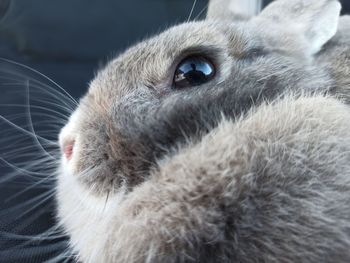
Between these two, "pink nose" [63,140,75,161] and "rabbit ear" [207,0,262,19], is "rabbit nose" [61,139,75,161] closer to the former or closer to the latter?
"pink nose" [63,140,75,161]

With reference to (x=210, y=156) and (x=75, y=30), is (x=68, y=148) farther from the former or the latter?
(x=75, y=30)

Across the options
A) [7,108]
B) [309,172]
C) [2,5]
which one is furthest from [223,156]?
[2,5]

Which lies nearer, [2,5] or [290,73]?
[290,73]

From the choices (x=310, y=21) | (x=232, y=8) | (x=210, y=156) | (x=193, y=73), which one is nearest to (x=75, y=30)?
(x=232, y=8)

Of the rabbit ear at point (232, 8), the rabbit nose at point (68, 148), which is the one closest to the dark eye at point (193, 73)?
the rabbit nose at point (68, 148)

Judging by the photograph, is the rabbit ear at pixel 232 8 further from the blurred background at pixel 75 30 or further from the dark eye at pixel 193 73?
the dark eye at pixel 193 73

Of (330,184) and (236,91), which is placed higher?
(236,91)

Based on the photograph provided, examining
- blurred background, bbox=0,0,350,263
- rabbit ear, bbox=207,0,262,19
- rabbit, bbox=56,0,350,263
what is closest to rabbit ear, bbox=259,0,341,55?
rabbit, bbox=56,0,350,263

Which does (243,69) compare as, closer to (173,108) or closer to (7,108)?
(173,108)
